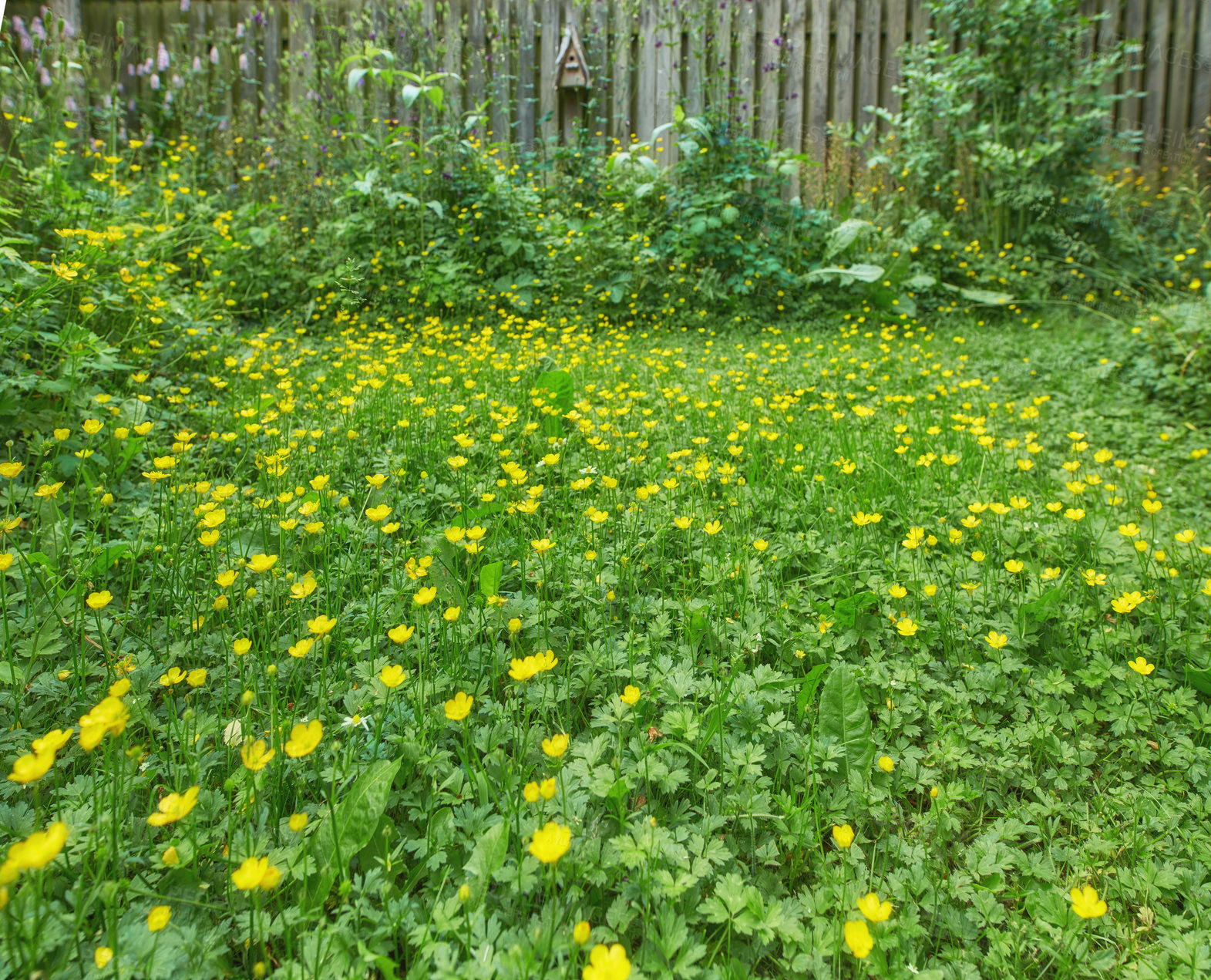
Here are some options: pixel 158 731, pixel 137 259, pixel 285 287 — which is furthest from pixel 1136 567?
pixel 285 287

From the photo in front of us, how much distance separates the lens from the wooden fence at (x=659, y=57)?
6.14 m

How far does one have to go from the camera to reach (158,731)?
1290 millimetres

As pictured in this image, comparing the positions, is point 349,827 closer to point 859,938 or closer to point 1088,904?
point 859,938

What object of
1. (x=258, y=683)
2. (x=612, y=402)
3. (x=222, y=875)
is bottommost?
(x=222, y=875)

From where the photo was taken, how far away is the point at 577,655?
1.47m

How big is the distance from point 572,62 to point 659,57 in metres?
0.80

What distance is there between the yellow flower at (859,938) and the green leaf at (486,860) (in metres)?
0.48

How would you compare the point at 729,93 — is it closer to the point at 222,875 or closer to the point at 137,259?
the point at 137,259

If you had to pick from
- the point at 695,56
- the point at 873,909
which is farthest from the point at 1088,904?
the point at 695,56

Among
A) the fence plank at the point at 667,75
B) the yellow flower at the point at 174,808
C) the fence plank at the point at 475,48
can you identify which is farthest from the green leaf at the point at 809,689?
the fence plank at the point at 475,48

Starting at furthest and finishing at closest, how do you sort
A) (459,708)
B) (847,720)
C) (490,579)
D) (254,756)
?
(490,579), (847,720), (459,708), (254,756)

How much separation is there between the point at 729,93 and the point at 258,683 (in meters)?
6.50

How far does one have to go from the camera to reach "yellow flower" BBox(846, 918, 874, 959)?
2.81 ft

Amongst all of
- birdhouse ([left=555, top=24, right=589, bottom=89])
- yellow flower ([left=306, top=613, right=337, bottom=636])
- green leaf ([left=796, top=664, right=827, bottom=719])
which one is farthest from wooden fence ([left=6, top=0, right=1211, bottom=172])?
yellow flower ([left=306, top=613, right=337, bottom=636])
